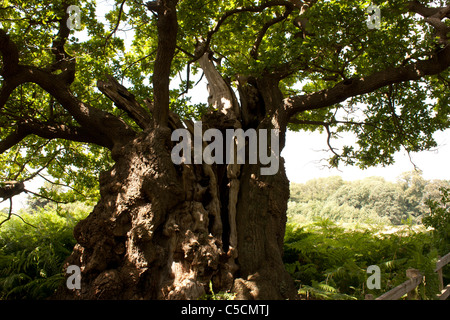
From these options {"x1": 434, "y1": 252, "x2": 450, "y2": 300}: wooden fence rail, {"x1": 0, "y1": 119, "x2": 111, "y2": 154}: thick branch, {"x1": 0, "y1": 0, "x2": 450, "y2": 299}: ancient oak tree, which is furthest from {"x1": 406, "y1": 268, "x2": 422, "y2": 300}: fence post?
{"x1": 0, "y1": 119, "x2": 111, "y2": 154}: thick branch

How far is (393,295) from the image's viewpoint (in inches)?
164

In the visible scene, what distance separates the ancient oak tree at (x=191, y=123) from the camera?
464cm

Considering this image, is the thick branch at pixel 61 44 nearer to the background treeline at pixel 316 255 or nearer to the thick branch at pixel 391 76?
the background treeline at pixel 316 255

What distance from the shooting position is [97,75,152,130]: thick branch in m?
6.35

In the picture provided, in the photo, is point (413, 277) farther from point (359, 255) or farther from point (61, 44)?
point (61, 44)

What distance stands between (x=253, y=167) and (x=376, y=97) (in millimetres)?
4561

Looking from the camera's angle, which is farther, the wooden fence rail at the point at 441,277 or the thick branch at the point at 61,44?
→ the thick branch at the point at 61,44

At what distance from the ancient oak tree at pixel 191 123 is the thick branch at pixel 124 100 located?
0.03 meters

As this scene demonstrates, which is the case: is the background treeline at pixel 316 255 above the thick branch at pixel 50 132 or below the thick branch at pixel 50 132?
below

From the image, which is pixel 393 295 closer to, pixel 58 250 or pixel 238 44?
pixel 58 250

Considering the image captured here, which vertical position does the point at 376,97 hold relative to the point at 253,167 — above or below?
above

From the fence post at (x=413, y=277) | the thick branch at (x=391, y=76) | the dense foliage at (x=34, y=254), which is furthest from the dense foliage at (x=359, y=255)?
the dense foliage at (x=34, y=254)

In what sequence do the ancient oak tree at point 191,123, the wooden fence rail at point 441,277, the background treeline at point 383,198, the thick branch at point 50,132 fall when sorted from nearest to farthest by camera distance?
the ancient oak tree at point 191,123 < the wooden fence rail at point 441,277 < the thick branch at point 50,132 < the background treeline at point 383,198
